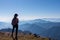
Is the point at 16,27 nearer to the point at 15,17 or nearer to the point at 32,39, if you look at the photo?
the point at 15,17

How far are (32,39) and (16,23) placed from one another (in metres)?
8.62

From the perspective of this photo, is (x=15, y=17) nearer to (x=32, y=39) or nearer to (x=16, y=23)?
(x=16, y=23)

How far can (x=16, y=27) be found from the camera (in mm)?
21656

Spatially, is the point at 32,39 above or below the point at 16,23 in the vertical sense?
below

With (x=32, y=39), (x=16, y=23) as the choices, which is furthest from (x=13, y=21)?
(x=32, y=39)

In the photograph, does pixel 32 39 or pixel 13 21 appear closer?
pixel 13 21

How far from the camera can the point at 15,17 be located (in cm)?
2158

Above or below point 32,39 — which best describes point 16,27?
above

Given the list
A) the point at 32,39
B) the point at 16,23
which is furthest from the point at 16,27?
the point at 32,39

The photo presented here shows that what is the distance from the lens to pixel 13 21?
21.6m

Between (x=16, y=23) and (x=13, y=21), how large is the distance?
16.2 inches

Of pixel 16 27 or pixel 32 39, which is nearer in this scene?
pixel 16 27

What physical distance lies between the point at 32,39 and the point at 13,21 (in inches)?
343

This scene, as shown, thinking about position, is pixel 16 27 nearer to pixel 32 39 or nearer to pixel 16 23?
pixel 16 23
